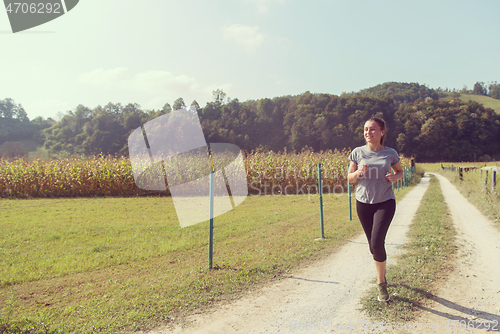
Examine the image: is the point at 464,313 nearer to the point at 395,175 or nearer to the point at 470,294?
the point at 470,294

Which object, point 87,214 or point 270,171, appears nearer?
point 87,214

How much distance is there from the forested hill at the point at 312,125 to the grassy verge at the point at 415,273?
68.7 feet

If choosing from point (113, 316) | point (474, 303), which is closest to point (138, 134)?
point (113, 316)

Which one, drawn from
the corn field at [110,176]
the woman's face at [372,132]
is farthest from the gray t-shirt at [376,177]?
the corn field at [110,176]

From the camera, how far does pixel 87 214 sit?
11234mm

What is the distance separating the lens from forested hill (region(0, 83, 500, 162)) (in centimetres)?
2994

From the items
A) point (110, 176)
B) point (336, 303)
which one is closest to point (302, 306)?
point (336, 303)

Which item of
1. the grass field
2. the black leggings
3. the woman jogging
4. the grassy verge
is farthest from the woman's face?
the grass field

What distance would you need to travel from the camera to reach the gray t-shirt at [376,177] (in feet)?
11.2

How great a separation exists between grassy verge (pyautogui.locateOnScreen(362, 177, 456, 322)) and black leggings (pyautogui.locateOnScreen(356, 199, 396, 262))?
557 millimetres

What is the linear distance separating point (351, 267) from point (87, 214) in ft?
33.0

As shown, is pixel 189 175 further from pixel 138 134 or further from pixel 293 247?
pixel 293 247

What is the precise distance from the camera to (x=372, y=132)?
352 centimetres

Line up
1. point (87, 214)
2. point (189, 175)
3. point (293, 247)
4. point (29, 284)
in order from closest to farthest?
point (29, 284) < point (293, 247) < point (87, 214) < point (189, 175)
